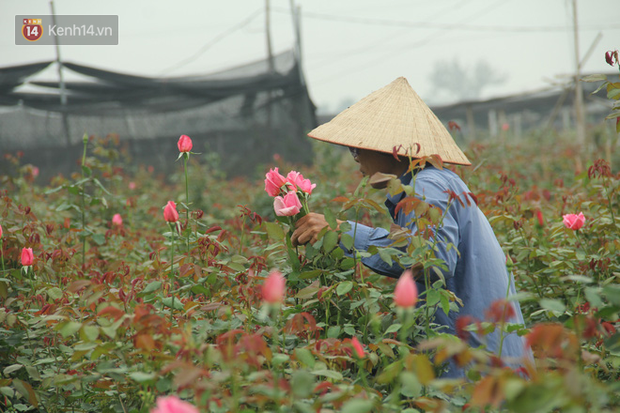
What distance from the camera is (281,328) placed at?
1.31 meters

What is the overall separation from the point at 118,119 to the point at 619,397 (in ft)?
21.5

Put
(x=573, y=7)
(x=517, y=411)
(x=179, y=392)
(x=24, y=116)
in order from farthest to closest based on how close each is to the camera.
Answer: (x=573, y=7) < (x=24, y=116) < (x=179, y=392) < (x=517, y=411)

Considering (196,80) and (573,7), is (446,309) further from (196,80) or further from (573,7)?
(573,7)

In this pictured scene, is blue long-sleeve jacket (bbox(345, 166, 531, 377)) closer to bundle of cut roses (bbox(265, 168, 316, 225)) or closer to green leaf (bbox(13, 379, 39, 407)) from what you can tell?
bundle of cut roses (bbox(265, 168, 316, 225))

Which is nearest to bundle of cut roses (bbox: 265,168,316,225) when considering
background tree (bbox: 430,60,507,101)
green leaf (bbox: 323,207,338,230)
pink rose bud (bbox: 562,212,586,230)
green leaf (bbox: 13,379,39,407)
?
green leaf (bbox: 323,207,338,230)

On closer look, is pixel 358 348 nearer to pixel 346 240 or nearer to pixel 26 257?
pixel 346 240

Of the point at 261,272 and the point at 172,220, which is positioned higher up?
the point at 172,220

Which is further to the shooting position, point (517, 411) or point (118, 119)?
point (118, 119)

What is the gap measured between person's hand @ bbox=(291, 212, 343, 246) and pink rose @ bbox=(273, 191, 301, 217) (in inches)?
1.6

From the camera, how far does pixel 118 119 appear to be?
6633 millimetres

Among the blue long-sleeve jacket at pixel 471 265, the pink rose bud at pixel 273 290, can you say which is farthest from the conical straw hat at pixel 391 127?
the pink rose bud at pixel 273 290

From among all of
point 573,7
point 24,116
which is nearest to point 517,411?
point 24,116

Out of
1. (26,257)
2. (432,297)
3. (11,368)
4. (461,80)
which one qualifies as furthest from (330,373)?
(461,80)

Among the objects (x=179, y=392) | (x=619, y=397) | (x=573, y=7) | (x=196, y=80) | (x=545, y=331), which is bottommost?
(x=619, y=397)
